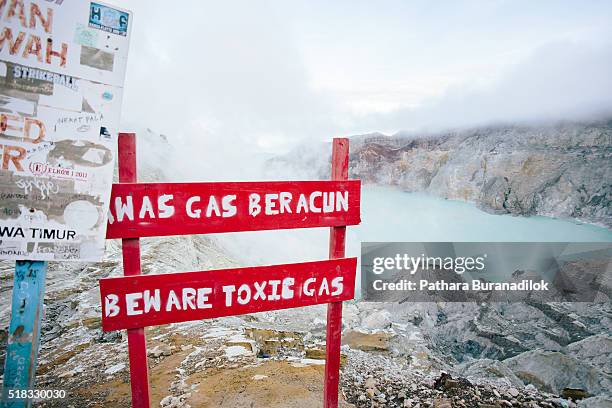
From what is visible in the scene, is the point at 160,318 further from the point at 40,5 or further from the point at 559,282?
the point at 559,282

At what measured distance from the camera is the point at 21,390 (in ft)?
6.91

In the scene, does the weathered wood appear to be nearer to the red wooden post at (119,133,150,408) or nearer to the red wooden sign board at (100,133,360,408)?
the red wooden sign board at (100,133,360,408)

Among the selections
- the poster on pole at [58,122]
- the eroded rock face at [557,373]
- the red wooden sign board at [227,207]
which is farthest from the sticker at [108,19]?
the eroded rock face at [557,373]

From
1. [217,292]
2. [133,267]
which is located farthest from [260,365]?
[133,267]

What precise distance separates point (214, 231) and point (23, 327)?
3.88ft

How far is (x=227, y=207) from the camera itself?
8.21 feet

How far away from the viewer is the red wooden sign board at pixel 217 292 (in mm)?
2336

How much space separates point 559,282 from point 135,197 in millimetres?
17936

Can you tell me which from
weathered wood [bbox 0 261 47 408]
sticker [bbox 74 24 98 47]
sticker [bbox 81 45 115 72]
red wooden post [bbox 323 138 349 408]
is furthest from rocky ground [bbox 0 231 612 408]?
sticker [bbox 74 24 98 47]

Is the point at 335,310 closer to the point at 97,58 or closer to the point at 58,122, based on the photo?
the point at 58,122

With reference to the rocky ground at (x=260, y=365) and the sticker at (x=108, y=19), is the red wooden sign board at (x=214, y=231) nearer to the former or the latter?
the sticker at (x=108, y=19)

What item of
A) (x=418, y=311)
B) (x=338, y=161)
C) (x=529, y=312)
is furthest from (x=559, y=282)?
(x=338, y=161)

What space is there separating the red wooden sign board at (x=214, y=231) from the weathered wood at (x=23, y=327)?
1.12ft

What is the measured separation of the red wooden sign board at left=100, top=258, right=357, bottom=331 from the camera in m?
2.34
